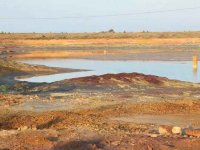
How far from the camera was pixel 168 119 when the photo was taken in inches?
633

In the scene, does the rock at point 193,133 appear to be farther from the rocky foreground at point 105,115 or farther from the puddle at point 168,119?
the puddle at point 168,119

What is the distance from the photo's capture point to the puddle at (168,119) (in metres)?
15.3

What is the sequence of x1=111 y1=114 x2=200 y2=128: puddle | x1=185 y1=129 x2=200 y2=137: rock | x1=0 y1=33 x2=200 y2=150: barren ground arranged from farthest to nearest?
x1=111 y1=114 x2=200 y2=128: puddle → x1=185 y1=129 x2=200 y2=137: rock → x1=0 y1=33 x2=200 y2=150: barren ground

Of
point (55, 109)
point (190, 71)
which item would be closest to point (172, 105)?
point (55, 109)

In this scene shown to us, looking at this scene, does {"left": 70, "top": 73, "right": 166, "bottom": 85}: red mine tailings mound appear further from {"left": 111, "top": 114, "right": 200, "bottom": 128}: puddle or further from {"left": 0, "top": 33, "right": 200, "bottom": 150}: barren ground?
{"left": 111, "top": 114, "right": 200, "bottom": 128}: puddle

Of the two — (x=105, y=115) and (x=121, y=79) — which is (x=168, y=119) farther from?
(x=121, y=79)

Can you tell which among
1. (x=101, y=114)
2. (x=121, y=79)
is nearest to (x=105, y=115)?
(x=101, y=114)

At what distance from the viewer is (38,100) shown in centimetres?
1969

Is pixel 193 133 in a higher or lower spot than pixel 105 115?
higher

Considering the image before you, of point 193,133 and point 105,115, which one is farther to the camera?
point 105,115

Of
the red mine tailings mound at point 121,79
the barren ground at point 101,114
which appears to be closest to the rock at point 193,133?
the barren ground at point 101,114

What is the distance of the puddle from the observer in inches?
603

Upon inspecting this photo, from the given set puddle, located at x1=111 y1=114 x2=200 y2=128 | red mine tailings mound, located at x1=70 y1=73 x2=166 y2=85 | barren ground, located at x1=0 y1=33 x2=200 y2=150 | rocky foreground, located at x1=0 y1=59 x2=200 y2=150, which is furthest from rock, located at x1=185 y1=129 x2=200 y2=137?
red mine tailings mound, located at x1=70 y1=73 x2=166 y2=85

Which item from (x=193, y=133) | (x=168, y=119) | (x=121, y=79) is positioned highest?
(x=193, y=133)
